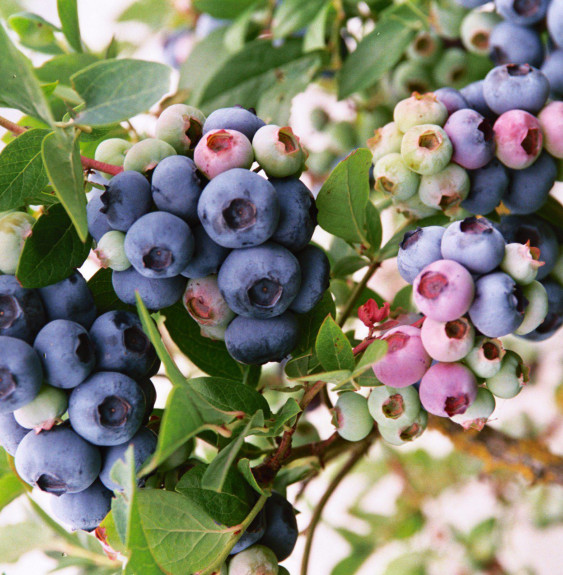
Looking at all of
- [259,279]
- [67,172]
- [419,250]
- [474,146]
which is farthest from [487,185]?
[67,172]

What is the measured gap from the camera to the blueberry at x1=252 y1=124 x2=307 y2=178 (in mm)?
452

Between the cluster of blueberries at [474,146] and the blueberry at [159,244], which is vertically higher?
the blueberry at [159,244]

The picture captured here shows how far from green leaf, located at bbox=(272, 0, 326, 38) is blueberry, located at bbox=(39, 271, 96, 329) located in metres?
0.47

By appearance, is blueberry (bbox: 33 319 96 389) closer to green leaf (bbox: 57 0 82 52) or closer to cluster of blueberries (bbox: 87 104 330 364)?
cluster of blueberries (bbox: 87 104 330 364)

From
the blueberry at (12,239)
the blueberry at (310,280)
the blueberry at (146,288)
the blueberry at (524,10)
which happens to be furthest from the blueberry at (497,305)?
the blueberry at (524,10)

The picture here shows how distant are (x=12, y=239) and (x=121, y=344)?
0.11 meters

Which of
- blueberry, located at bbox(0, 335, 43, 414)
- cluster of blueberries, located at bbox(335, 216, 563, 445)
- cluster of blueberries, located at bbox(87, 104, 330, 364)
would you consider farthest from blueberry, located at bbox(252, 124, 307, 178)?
blueberry, located at bbox(0, 335, 43, 414)

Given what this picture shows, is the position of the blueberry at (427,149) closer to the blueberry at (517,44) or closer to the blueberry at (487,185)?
the blueberry at (487,185)

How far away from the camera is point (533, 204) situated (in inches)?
23.8

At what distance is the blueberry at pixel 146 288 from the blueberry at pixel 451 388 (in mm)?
197

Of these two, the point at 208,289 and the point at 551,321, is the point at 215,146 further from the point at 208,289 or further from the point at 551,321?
the point at 551,321

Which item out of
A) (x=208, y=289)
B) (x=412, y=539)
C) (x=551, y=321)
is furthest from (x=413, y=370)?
(x=412, y=539)

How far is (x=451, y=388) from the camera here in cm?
45

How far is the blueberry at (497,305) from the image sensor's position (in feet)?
1.39
